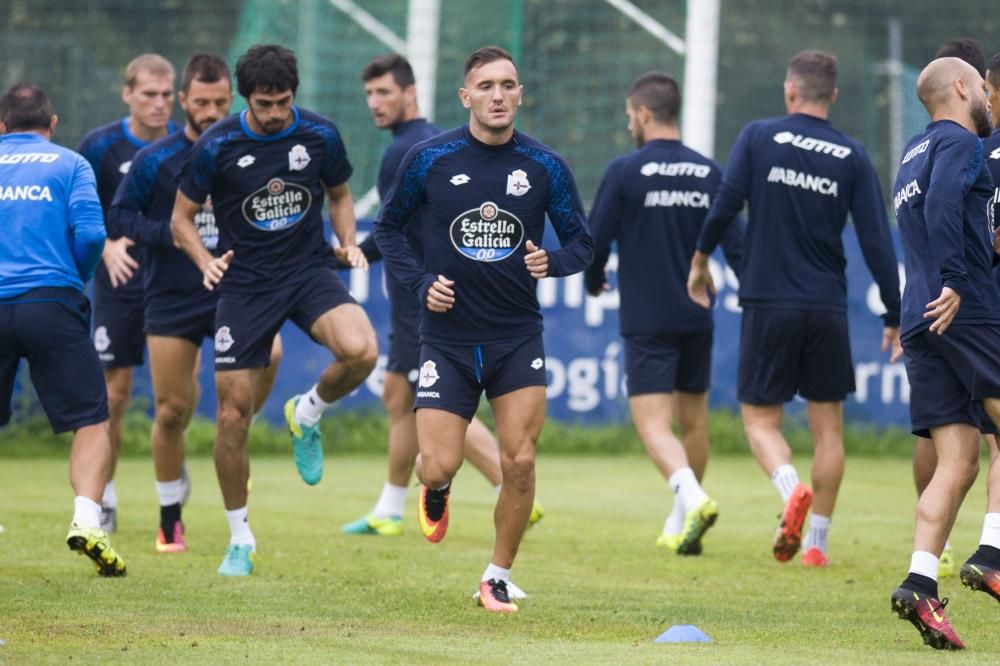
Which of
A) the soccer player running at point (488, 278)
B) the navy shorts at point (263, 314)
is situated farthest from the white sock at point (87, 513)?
the soccer player running at point (488, 278)

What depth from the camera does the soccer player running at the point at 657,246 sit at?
9859 millimetres

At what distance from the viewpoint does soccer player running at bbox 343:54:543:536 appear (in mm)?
10109

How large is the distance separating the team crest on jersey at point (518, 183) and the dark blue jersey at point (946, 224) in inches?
59.0

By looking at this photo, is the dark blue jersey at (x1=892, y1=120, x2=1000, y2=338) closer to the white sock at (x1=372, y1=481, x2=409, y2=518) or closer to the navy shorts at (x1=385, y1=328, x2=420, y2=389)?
the navy shorts at (x1=385, y1=328, x2=420, y2=389)

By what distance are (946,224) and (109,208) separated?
16.5 ft

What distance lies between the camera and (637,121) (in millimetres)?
10031

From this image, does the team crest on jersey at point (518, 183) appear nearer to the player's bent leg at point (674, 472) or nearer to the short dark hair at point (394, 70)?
the player's bent leg at point (674, 472)

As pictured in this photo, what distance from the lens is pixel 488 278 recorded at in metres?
7.47

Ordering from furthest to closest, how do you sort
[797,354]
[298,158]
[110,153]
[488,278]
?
1. [110,153]
2. [797,354]
3. [298,158]
4. [488,278]

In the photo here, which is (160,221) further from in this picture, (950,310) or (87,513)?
(950,310)

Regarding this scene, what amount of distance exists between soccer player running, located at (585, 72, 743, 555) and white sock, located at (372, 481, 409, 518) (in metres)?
1.48

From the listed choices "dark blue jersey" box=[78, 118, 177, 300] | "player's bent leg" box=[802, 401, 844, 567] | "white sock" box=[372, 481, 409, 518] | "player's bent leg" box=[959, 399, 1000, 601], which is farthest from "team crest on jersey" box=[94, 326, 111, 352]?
"player's bent leg" box=[959, 399, 1000, 601]

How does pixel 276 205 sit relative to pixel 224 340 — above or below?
above

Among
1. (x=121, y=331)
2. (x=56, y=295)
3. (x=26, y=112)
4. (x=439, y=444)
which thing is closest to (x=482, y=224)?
(x=439, y=444)
